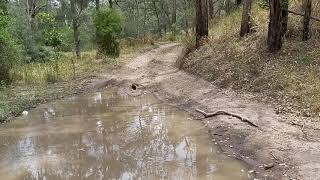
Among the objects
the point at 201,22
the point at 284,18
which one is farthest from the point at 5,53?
the point at 284,18

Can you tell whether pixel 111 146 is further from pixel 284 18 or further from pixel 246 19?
pixel 246 19

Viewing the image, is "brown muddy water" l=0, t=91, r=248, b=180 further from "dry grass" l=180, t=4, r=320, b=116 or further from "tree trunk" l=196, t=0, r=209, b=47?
"tree trunk" l=196, t=0, r=209, b=47

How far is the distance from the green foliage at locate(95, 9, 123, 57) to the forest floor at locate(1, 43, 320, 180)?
187 inches

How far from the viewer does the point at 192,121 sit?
10.7 meters

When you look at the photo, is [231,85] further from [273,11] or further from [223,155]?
[223,155]

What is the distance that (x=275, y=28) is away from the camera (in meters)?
13.0

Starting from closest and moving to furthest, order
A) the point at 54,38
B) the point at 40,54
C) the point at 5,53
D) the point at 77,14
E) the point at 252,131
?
the point at 252,131 < the point at 5,53 < the point at 40,54 < the point at 54,38 < the point at 77,14

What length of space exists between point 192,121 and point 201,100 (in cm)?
184

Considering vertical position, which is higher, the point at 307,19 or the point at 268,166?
the point at 307,19

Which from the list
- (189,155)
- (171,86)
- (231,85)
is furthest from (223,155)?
(171,86)

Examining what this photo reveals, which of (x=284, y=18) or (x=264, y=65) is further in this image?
(x=284, y=18)

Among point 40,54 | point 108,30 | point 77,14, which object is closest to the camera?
point 108,30

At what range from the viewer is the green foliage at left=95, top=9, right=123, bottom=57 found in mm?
22359

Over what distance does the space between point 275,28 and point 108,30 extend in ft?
36.9
